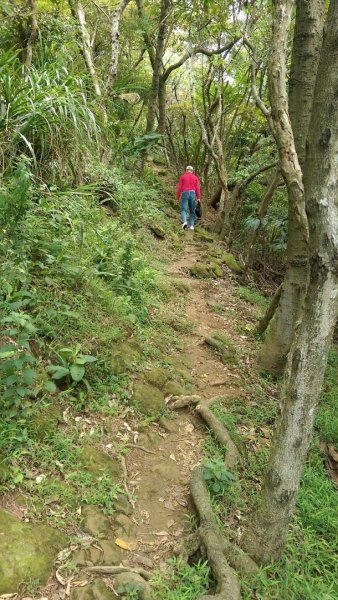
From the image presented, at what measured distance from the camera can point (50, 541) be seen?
2332mm

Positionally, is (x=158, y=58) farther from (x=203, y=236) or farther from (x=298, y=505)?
(x=298, y=505)

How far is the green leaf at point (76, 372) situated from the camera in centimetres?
318

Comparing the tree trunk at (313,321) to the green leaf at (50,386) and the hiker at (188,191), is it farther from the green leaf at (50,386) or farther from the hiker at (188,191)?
the hiker at (188,191)

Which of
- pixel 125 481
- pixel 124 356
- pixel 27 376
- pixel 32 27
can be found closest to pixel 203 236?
pixel 32 27

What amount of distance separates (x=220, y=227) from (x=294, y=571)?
9.53m

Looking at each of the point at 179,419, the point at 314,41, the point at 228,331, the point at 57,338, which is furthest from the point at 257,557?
the point at 314,41

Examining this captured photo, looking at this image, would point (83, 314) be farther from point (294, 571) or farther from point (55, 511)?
point (294, 571)

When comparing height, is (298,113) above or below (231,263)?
above

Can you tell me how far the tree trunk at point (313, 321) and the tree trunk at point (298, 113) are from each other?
80.7 inches

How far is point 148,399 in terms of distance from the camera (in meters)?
3.73

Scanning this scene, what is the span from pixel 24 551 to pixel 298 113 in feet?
15.5

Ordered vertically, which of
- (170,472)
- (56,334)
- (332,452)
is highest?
(56,334)

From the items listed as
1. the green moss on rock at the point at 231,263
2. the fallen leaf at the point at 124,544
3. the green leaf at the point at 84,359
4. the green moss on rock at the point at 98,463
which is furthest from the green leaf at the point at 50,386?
the green moss on rock at the point at 231,263

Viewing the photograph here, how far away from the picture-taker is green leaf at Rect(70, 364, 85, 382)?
318 centimetres
